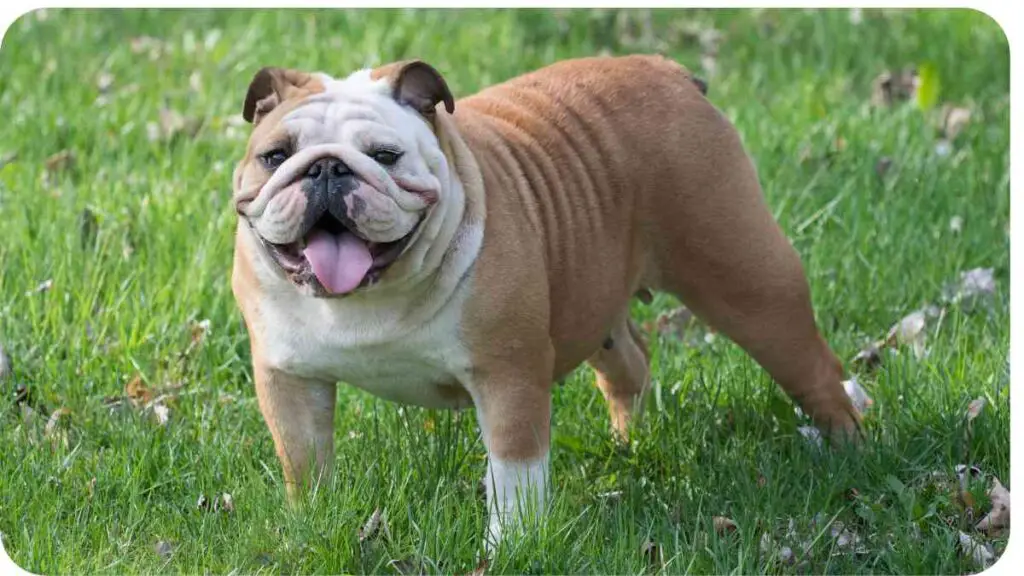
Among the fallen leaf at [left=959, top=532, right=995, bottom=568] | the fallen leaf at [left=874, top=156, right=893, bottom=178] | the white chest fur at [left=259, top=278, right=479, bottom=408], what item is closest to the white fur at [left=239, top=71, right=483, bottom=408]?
the white chest fur at [left=259, top=278, right=479, bottom=408]

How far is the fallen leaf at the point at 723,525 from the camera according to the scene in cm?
399

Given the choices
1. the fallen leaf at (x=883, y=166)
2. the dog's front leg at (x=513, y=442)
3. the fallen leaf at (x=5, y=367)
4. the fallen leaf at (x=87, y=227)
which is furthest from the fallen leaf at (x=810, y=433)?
the fallen leaf at (x=87, y=227)

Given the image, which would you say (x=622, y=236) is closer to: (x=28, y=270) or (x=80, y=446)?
(x=80, y=446)

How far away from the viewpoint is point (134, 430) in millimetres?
4352

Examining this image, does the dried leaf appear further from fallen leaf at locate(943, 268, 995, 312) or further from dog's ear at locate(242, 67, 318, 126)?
fallen leaf at locate(943, 268, 995, 312)

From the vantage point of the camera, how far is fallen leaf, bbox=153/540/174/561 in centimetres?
387

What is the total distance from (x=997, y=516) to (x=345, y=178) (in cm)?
200

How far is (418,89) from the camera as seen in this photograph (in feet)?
12.3

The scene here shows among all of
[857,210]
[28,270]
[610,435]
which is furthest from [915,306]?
[28,270]

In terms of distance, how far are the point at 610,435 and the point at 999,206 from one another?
8.29ft

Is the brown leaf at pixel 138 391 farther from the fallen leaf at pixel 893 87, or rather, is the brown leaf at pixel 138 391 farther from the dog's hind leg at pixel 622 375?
the fallen leaf at pixel 893 87

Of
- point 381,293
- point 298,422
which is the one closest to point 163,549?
point 298,422

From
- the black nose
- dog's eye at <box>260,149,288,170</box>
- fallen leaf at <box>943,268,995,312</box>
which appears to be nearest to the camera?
the black nose

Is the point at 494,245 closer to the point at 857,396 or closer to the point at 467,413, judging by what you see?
the point at 467,413
